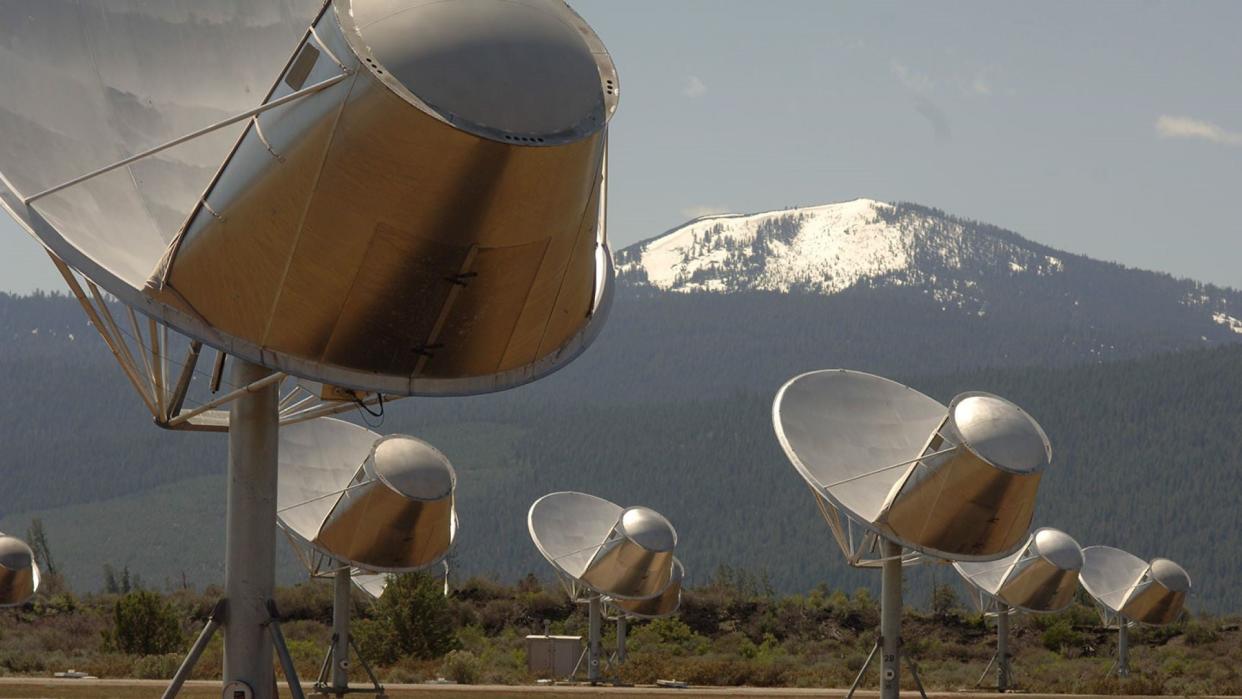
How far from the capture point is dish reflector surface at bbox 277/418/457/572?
39.8 m

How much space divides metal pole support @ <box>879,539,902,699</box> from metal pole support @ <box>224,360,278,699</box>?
54.8 feet

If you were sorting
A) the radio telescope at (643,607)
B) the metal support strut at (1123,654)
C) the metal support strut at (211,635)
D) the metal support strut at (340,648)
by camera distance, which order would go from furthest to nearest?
the metal support strut at (1123,654)
the radio telescope at (643,607)
the metal support strut at (340,648)
the metal support strut at (211,635)

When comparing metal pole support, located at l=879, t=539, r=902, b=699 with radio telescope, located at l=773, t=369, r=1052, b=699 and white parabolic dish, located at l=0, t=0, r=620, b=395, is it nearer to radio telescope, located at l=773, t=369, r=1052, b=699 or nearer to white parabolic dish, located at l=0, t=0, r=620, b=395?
radio telescope, located at l=773, t=369, r=1052, b=699

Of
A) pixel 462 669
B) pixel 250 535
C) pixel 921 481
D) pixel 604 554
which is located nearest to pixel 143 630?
pixel 462 669

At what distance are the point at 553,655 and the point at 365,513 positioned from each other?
17873 millimetres

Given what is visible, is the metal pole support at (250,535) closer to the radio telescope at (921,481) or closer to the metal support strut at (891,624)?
the radio telescope at (921,481)

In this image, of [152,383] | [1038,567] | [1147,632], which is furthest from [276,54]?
[1147,632]

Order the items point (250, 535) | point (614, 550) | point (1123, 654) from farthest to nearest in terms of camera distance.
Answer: point (1123, 654) → point (614, 550) → point (250, 535)

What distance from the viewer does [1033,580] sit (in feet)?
177

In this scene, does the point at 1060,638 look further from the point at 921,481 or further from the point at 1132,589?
the point at 921,481

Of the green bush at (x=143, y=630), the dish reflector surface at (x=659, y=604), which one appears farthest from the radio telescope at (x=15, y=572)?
the dish reflector surface at (x=659, y=604)

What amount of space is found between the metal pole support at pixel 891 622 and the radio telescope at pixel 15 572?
3391cm

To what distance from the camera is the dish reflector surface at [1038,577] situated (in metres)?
53.9

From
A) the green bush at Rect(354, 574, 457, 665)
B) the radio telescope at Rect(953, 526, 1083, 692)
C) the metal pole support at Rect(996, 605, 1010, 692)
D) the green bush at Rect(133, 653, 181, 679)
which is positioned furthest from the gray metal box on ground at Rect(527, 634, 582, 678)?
the metal pole support at Rect(996, 605, 1010, 692)
